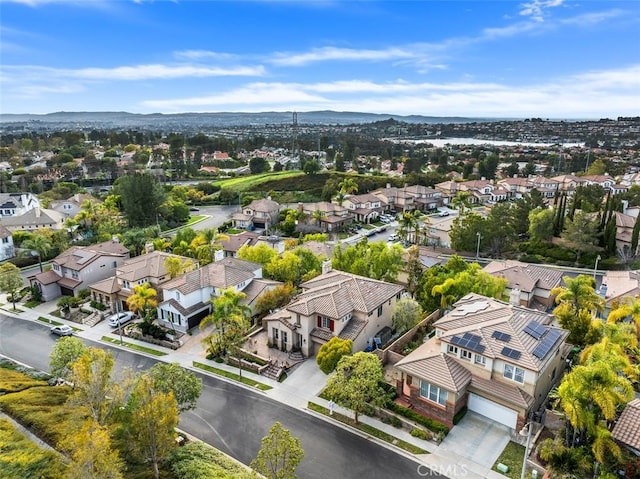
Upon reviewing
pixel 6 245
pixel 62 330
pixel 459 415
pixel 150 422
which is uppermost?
pixel 150 422

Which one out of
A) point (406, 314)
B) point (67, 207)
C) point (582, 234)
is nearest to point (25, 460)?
point (406, 314)

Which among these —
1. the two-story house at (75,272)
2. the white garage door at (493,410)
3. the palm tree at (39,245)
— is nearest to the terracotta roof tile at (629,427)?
the white garage door at (493,410)

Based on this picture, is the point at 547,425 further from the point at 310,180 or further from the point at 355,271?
the point at 310,180

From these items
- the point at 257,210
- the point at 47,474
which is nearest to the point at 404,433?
the point at 47,474

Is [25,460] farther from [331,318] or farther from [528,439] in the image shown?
[528,439]

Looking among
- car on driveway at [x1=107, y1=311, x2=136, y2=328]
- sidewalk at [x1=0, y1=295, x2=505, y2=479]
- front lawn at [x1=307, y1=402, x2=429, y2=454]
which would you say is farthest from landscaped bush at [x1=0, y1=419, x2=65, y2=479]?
car on driveway at [x1=107, y1=311, x2=136, y2=328]

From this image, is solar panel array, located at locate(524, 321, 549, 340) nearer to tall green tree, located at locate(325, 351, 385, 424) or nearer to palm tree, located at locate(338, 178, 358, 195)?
tall green tree, located at locate(325, 351, 385, 424)
